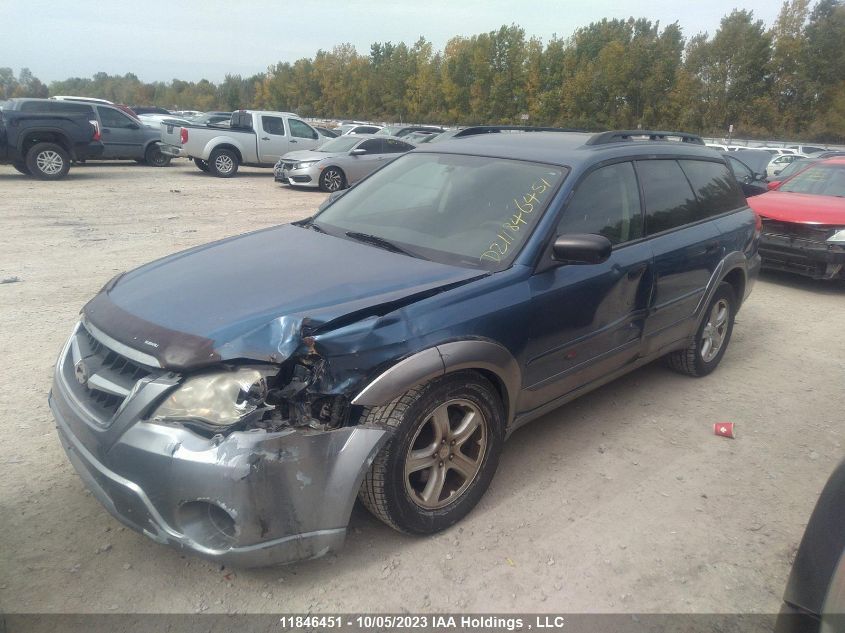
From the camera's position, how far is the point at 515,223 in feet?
11.4

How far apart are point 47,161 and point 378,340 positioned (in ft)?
49.3

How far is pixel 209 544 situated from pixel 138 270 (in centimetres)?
164

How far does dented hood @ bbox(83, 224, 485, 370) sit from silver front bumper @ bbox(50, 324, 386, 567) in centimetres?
26

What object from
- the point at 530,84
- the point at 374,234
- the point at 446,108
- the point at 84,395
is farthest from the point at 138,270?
the point at 446,108

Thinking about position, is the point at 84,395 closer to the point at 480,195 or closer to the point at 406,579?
the point at 406,579

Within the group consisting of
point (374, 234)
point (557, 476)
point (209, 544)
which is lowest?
point (557, 476)

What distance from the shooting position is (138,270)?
11.4 feet

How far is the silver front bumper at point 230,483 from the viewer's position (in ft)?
7.75

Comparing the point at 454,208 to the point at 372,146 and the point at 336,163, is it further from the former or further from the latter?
the point at 372,146

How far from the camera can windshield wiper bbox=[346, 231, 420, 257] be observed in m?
3.50

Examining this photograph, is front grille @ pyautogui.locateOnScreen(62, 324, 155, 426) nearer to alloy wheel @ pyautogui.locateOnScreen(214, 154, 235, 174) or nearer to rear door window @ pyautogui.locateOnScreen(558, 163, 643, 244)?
rear door window @ pyautogui.locateOnScreen(558, 163, 643, 244)

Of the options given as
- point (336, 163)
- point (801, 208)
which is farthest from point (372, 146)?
point (801, 208)

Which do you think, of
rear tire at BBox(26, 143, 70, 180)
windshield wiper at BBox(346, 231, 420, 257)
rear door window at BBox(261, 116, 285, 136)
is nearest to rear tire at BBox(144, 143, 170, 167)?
rear door window at BBox(261, 116, 285, 136)

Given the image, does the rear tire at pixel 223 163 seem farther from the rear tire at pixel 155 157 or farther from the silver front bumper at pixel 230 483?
the silver front bumper at pixel 230 483
